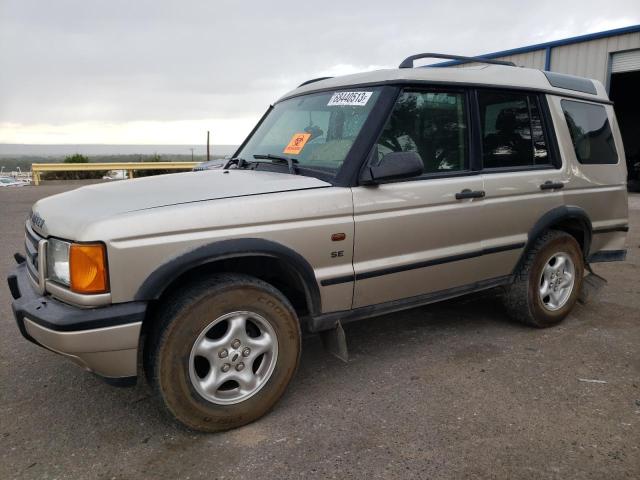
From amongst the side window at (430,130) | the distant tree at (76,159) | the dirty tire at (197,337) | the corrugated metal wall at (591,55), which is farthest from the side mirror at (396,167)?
the distant tree at (76,159)

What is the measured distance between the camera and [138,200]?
8.64 feet

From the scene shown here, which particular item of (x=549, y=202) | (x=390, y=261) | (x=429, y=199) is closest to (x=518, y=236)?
(x=549, y=202)

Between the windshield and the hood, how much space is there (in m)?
0.20

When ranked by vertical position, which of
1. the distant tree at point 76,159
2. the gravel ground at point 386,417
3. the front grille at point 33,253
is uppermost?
the distant tree at point 76,159

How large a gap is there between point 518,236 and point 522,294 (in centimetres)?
51

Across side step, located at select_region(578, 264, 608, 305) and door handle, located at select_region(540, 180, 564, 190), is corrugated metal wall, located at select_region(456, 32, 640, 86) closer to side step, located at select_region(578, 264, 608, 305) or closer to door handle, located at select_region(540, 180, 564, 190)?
side step, located at select_region(578, 264, 608, 305)

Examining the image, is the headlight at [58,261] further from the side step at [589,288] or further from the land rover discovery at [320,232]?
the side step at [589,288]

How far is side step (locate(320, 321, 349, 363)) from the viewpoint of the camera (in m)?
3.05

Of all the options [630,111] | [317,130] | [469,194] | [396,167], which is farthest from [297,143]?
[630,111]

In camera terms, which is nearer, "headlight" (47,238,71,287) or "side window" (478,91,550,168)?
"headlight" (47,238,71,287)

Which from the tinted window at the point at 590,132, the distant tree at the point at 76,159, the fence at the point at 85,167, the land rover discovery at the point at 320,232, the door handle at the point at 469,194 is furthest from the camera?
the distant tree at the point at 76,159

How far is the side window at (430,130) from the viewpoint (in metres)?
3.19

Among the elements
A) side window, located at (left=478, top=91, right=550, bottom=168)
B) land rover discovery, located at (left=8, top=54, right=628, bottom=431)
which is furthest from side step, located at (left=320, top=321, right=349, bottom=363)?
side window, located at (left=478, top=91, right=550, bottom=168)

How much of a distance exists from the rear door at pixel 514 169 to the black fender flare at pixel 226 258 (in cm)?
146
